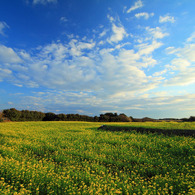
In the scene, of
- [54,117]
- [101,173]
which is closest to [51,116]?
[54,117]

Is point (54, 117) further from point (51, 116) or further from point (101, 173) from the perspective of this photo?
point (101, 173)

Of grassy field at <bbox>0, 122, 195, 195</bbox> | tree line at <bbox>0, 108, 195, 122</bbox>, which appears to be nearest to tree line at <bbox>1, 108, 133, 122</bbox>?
tree line at <bbox>0, 108, 195, 122</bbox>

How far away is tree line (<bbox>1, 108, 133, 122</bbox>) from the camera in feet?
127

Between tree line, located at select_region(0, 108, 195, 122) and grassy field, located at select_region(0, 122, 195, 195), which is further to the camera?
tree line, located at select_region(0, 108, 195, 122)

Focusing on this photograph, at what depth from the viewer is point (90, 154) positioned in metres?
8.02

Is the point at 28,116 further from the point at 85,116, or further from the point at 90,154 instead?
the point at 90,154

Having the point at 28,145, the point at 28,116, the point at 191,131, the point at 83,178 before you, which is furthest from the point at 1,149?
the point at 28,116

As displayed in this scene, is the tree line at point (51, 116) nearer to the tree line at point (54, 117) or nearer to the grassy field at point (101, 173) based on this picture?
the tree line at point (54, 117)

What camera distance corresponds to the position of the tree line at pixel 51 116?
38.8m

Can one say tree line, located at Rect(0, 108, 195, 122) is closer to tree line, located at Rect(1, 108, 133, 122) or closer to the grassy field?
tree line, located at Rect(1, 108, 133, 122)

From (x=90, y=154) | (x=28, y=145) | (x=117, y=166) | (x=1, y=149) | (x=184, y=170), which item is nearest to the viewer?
(x=184, y=170)

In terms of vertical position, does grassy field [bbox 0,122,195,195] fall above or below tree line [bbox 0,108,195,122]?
below

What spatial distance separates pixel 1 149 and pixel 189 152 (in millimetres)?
11604

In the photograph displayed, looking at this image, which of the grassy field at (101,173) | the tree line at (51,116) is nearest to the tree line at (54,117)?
the tree line at (51,116)
